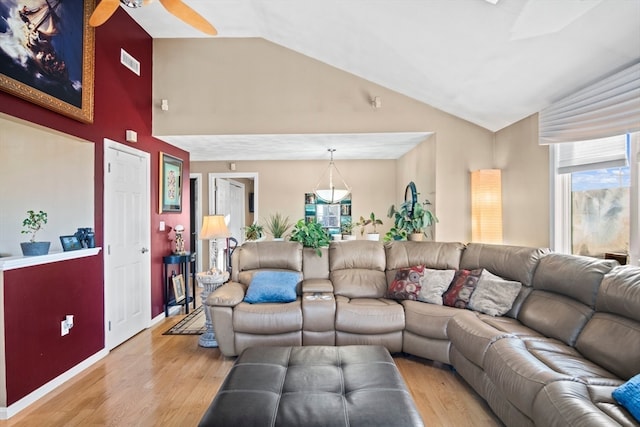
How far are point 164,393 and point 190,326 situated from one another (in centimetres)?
157

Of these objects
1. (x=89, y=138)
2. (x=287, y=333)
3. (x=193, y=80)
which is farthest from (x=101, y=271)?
(x=193, y=80)

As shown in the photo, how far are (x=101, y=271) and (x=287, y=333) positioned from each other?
1.91m

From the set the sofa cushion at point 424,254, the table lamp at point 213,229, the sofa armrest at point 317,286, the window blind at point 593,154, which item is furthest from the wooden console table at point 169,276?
the window blind at point 593,154

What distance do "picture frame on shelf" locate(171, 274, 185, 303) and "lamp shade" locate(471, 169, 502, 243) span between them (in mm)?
3906

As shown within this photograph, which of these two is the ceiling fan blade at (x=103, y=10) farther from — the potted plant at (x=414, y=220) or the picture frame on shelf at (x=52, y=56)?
the potted plant at (x=414, y=220)

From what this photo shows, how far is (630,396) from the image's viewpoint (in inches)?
57.4

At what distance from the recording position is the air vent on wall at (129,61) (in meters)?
3.65

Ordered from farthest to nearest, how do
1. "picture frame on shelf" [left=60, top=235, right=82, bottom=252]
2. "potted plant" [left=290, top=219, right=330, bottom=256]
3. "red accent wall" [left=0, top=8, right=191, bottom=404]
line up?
"potted plant" [left=290, top=219, right=330, bottom=256]
"picture frame on shelf" [left=60, top=235, right=82, bottom=252]
"red accent wall" [left=0, top=8, right=191, bottom=404]

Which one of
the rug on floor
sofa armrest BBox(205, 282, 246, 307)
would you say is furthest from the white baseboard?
sofa armrest BBox(205, 282, 246, 307)

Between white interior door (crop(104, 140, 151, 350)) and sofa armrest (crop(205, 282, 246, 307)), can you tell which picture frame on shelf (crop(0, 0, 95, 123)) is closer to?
white interior door (crop(104, 140, 151, 350))

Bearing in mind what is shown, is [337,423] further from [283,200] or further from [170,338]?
[283,200]

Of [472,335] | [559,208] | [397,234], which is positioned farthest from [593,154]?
[397,234]

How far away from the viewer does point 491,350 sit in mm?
2135

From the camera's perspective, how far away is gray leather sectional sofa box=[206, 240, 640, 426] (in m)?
1.73
